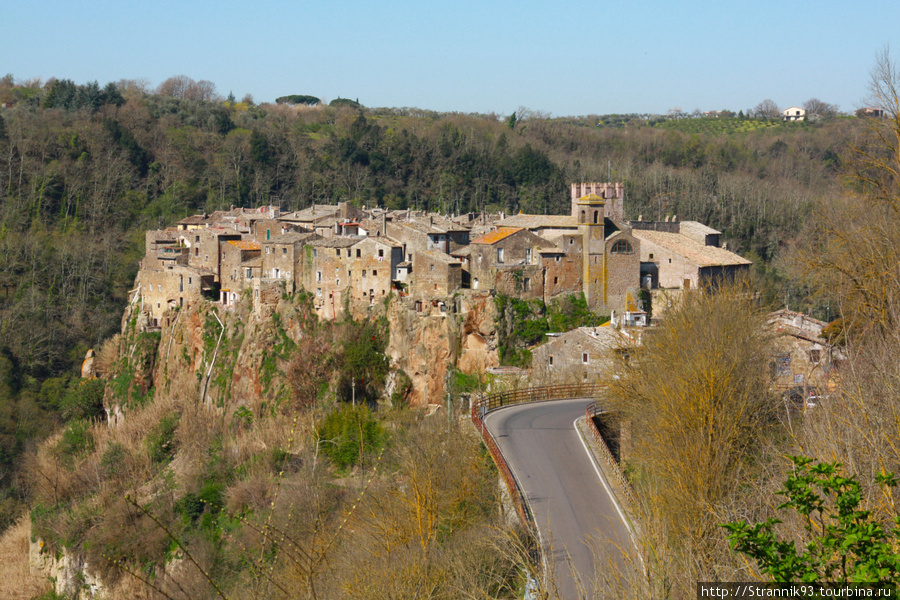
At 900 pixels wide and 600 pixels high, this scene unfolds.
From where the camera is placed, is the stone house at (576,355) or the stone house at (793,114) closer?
the stone house at (576,355)

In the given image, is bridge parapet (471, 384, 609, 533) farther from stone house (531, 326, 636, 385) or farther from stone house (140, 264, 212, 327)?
stone house (140, 264, 212, 327)

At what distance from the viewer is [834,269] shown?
19.5m

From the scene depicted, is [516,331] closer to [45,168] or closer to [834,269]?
[834,269]

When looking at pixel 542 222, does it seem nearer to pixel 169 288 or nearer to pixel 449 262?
pixel 449 262

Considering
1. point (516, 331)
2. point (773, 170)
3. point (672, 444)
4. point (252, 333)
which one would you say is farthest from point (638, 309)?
point (773, 170)

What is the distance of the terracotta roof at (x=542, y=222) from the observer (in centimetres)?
4765

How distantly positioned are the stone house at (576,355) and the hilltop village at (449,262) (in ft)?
12.8

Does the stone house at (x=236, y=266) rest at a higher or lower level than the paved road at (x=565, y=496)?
higher

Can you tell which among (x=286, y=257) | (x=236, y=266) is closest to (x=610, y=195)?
(x=286, y=257)

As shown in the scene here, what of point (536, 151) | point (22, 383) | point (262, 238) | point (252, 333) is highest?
point (536, 151)

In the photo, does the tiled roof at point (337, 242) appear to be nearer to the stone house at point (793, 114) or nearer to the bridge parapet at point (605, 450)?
the bridge parapet at point (605, 450)

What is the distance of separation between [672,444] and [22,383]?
2028 inches

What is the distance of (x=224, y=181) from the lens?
90.0m

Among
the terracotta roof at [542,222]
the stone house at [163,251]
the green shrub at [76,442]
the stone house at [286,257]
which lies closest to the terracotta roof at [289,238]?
the stone house at [286,257]
